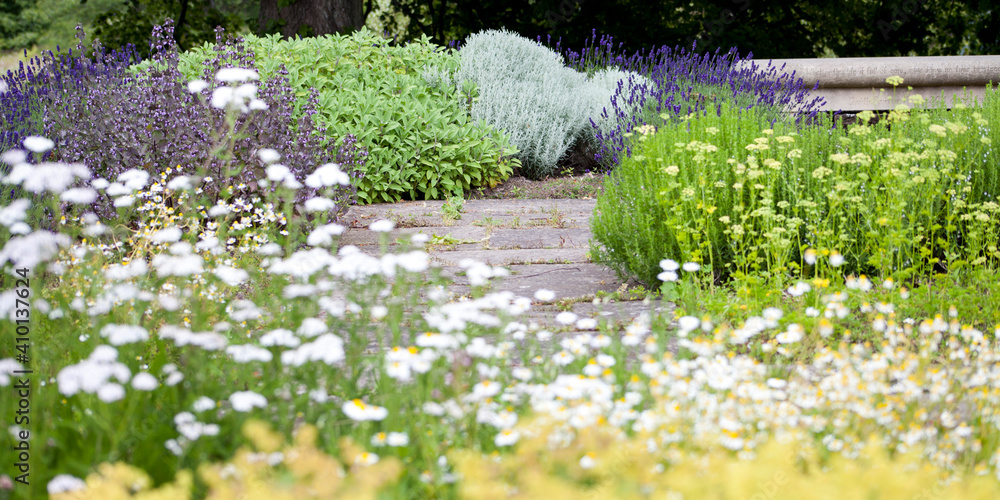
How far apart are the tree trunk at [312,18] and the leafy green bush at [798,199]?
6709 mm

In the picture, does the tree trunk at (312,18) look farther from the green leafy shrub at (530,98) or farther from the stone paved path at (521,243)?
the stone paved path at (521,243)

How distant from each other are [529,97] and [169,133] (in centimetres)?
347

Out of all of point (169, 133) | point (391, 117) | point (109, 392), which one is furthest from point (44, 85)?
point (109, 392)

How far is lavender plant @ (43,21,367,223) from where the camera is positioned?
4742 millimetres

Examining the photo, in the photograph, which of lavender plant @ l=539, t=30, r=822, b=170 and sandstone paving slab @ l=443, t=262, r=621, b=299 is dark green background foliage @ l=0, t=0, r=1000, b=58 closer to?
lavender plant @ l=539, t=30, r=822, b=170

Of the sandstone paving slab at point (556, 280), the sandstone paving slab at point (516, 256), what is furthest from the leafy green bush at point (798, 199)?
the sandstone paving slab at point (516, 256)

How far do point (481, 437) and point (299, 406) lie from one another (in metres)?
0.48

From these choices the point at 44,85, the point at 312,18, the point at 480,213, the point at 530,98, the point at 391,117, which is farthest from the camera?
the point at 312,18

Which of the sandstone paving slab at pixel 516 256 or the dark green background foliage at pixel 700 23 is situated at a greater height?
the dark green background foliage at pixel 700 23

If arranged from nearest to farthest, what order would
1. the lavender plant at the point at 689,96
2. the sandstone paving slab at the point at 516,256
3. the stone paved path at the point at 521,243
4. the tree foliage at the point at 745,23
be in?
the stone paved path at the point at 521,243, the sandstone paving slab at the point at 516,256, the lavender plant at the point at 689,96, the tree foliage at the point at 745,23

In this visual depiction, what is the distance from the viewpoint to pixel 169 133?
4.84 meters

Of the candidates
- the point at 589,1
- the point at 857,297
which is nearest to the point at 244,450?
the point at 857,297

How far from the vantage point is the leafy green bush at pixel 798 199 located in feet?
11.5

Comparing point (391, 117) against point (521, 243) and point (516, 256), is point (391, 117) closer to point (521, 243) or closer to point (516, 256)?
point (521, 243)
